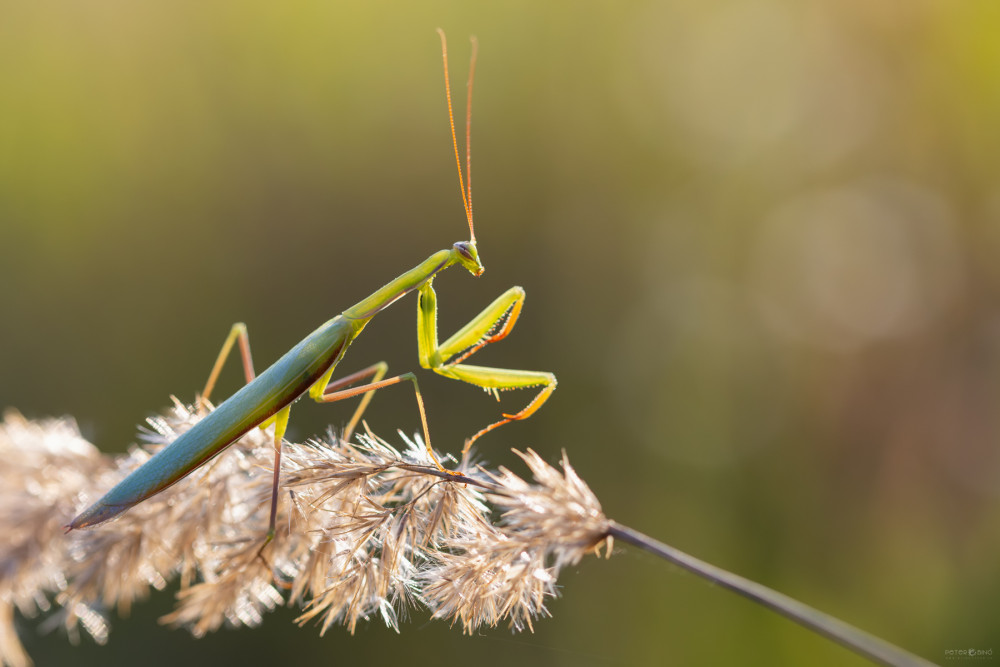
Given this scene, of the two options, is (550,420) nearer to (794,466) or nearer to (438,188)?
(794,466)

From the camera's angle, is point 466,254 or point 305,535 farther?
point 466,254

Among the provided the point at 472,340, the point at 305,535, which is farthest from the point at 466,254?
the point at 305,535

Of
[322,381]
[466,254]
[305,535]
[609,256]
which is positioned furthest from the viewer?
[609,256]

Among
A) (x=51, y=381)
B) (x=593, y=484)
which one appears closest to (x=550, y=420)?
(x=593, y=484)

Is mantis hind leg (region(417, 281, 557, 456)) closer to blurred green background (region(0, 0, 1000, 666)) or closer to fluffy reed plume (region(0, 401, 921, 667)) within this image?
fluffy reed plume (region(0, 401, 921, 667))

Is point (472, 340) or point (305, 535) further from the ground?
point (472, 340)

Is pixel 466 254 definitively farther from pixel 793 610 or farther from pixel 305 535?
pixel 793 610
